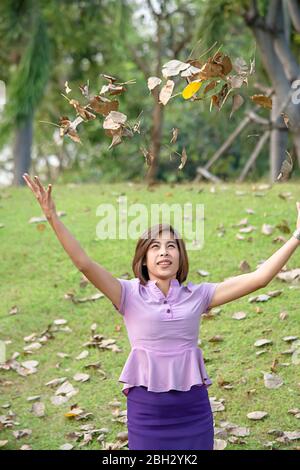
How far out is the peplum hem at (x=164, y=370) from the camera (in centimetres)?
312

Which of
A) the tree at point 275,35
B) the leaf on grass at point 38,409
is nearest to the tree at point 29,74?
the tree at point 275,35

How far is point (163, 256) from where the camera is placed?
3264mm

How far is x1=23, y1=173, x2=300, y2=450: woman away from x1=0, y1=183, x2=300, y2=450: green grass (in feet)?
4.21

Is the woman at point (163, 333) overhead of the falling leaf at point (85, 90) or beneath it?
beneath

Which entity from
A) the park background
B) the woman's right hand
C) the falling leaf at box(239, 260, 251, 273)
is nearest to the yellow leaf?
the park background

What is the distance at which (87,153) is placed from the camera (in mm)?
19031

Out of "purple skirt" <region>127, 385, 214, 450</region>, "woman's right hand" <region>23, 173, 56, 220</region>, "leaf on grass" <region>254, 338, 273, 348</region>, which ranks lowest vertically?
"leaf on grass" <region>254, 338, 273, 348</region>

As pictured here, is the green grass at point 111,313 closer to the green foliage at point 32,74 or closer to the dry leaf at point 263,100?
the dry leaf at point 263,100

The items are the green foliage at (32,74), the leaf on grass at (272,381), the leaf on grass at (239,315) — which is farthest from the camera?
the green foliage at (32,74)

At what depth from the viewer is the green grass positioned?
4.74 meters

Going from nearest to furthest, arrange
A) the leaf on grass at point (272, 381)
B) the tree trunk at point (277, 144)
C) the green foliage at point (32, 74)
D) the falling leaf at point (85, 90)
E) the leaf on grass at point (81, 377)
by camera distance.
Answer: the falling leaf at point (85, 90), the leaf on grass at point (272, 381), the leaf on grass at point (81, 377), the tree trunk at point (277, 144), the green foliage at point (32, 74)

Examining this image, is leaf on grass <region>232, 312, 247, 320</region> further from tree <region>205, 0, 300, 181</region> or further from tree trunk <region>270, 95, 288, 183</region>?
tree trunk <region>270, 95, 288, 183</region>

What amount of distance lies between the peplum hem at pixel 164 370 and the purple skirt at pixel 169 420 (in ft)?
0.10

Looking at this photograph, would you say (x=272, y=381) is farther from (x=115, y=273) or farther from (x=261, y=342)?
(x=115, y=273)
